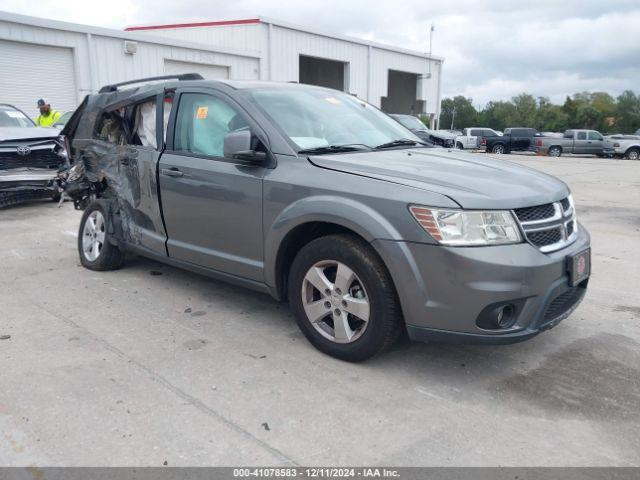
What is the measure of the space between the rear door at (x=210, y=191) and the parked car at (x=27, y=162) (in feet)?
17.3

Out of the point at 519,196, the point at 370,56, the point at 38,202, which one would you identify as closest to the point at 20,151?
the point at 38,202

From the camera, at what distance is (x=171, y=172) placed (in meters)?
4.45

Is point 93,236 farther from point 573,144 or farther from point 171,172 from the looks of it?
point 573,144

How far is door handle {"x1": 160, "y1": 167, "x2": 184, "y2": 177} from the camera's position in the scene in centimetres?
438

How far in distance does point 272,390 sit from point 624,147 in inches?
1185

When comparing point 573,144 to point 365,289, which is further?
point 573,144

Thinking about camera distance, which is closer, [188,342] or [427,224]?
[427,224]

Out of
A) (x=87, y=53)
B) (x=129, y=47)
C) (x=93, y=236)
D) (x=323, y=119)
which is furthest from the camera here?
(x=129, y=47)

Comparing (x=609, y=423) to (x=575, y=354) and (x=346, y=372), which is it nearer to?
(x=575, y=354)

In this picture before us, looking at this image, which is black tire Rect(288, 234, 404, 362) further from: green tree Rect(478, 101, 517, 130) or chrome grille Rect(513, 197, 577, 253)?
green tree Rect(478, 101, 517, 130)

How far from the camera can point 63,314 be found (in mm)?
4379

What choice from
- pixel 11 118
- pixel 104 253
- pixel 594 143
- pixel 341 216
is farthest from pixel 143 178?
pixel 594 143

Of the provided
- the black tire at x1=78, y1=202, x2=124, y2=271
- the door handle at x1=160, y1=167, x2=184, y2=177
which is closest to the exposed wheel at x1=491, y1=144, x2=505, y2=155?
the black tire at x1=78, y1=202, x2=124, y2=271

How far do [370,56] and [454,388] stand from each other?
2875cm
